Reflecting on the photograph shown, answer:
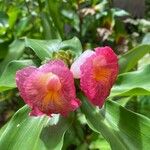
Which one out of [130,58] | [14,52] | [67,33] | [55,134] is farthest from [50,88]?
[67,33]

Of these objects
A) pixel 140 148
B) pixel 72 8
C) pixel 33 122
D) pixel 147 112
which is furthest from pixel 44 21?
pixel 140 148

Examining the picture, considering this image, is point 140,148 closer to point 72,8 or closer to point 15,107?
point 15,107

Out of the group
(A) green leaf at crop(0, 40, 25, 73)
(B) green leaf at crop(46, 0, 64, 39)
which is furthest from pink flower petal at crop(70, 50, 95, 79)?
(B) green leaf at crop(46, 0, 64, 39)

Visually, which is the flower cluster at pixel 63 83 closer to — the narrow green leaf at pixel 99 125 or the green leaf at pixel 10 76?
the narrow green leaf at pixel 99 125

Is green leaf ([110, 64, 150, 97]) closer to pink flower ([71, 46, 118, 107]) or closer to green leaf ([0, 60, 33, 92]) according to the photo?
pink flower ([71, 46, 118, 107])

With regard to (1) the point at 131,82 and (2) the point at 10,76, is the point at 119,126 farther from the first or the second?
(2) the point at 10,76

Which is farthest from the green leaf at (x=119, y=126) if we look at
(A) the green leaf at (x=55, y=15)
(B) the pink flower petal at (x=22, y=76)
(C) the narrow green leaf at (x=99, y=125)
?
(A) the green leaf at (x=55, y=15)
